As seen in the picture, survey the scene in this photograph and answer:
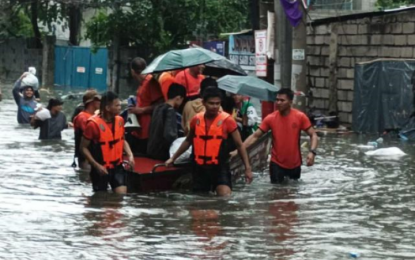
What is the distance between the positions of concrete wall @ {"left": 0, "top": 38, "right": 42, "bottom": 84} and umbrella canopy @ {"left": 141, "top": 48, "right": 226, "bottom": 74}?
114 feet

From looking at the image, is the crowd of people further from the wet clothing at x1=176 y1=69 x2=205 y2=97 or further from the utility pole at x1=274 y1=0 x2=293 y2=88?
the utility pole at x1=274 y1=0 x2=293 y2=88

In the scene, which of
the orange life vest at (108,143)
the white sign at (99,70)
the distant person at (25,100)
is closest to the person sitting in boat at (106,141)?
the orange life vest at (108,143)

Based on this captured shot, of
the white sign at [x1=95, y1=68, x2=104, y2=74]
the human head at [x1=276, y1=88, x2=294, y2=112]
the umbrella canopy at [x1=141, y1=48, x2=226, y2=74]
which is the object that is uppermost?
the umbrella canopy at [x1=141, y1=48, x2=226, y2=74]

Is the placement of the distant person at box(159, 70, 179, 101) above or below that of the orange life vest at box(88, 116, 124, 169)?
above

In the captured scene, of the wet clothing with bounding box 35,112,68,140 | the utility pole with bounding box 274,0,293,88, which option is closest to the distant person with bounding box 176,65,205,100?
the wet clothing with bounding box 35,112,68,140

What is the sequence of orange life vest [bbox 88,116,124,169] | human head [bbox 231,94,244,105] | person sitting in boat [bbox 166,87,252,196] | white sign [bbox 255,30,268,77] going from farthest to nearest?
1. white sign [bbox 255,30,268,77]
2. human head [bbox 231,94,244,105]
3. person sitting in boat [bbox 166,87,252,196]
4. orange life vest [bbox 88,116,124,169]

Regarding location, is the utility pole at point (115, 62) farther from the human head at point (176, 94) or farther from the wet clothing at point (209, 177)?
the wet clothing at point (209, 177)

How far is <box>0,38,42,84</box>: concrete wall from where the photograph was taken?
50.7 meters

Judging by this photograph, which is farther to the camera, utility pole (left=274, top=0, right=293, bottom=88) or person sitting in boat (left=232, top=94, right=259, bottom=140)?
utility pole (left=274, top=0, right=293, bottom=88)

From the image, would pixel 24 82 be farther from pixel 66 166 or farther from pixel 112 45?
pixel 112 45

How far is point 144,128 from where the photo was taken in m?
15.2

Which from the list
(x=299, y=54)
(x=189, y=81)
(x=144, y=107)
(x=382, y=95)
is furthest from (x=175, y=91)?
(x=382, y=95)

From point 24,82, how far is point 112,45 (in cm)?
1614

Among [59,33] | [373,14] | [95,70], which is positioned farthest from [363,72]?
[59,33]
